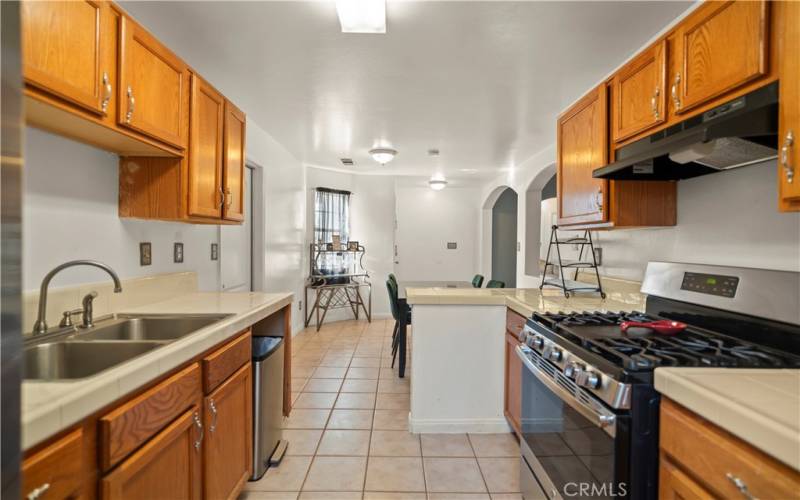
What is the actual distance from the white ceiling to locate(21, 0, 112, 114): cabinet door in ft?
1.79

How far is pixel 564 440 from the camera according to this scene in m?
1.40

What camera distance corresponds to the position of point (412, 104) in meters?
2.82

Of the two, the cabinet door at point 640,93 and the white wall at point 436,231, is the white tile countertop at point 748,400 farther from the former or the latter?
the white wall at point 436,231

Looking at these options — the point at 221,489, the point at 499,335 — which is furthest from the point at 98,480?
the point at 499,335

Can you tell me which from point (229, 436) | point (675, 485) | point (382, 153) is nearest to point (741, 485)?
point (675, 485)

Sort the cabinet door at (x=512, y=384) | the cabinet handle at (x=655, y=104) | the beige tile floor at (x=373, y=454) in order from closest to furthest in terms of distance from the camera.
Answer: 1. the cabinet handle at (x=655, y=104)
2. the beige tile floor at (x=373, y=454)
3. the cabinet door at (x=512, y=384)

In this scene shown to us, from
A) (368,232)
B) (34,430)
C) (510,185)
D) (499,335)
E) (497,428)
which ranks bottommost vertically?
(497,428)

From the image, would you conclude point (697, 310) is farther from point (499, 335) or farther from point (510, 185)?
point (510, 185)

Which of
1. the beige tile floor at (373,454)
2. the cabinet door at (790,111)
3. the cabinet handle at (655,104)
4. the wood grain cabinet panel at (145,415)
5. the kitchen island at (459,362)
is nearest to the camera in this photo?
the wood grain cabinet panel at (145,415)

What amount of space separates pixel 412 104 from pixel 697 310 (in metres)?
2.17

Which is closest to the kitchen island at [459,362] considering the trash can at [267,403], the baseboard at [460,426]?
the baseboard at [460,426]

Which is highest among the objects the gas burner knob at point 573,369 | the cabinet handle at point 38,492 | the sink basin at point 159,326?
the sink basin at point 159,326

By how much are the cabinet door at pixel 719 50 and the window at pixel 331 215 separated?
4.53m

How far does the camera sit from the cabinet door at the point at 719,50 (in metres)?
1.16
